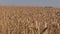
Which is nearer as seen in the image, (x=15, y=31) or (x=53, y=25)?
(x=53, y=25)

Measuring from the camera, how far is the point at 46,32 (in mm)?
2578

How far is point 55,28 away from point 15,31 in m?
0.64

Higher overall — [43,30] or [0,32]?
[43,30]

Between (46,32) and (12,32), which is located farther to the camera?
(12,32)

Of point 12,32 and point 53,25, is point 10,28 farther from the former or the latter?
point 53,25

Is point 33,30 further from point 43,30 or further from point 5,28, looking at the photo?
point 5,28

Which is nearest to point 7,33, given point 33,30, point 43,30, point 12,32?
point 12,32

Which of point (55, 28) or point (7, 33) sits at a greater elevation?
point (55, 28)

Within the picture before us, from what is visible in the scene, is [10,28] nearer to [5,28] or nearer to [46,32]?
[5,28]

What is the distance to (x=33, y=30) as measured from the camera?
285cm

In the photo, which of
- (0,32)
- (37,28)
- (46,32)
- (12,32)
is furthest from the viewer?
(0,32)

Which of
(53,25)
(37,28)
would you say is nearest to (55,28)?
(53,25)

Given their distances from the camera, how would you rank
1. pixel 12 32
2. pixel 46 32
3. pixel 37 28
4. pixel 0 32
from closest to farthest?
pixel 46 32, pixel 37 28, pixel 12 32, pixel 0 32

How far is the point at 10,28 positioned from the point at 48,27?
75 centimetres
